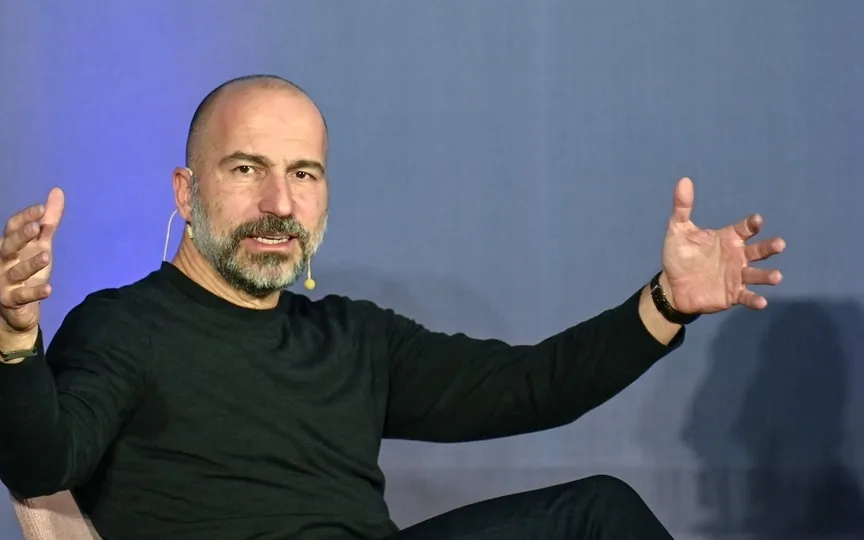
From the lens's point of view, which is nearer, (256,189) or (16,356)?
(16,356)

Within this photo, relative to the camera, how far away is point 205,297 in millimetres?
Answer: 1606

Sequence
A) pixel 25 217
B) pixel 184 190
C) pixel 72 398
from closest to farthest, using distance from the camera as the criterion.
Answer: pixel 25 217 < pixel 72 398 < pixel 184 190

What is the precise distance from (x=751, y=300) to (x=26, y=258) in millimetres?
897

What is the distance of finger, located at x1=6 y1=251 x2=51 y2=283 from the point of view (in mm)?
1080

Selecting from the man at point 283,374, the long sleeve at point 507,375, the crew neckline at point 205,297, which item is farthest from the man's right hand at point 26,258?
the long sleeve at point 507,375

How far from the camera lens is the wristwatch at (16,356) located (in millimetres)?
1152

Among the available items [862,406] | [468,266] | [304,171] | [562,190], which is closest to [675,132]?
[562,190]

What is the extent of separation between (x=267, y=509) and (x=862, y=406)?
1.46 metres

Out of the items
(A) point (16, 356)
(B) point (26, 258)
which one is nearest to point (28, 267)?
(B) point (26, 258)

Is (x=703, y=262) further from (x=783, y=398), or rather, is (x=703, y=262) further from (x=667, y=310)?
(x=783, y=398)

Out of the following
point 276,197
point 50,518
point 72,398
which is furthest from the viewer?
point 276,197

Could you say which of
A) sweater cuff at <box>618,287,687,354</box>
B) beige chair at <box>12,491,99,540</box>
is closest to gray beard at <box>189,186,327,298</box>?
beige chair at <box>12,491,99,540</box>

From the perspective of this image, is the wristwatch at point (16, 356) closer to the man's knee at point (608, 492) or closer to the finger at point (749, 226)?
the man's knee at point (608, 492)

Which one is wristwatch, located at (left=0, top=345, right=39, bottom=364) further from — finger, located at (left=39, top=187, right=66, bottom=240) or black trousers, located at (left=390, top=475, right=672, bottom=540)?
black trousers, located at (left=390, top=475, right=672, bottom=540)
